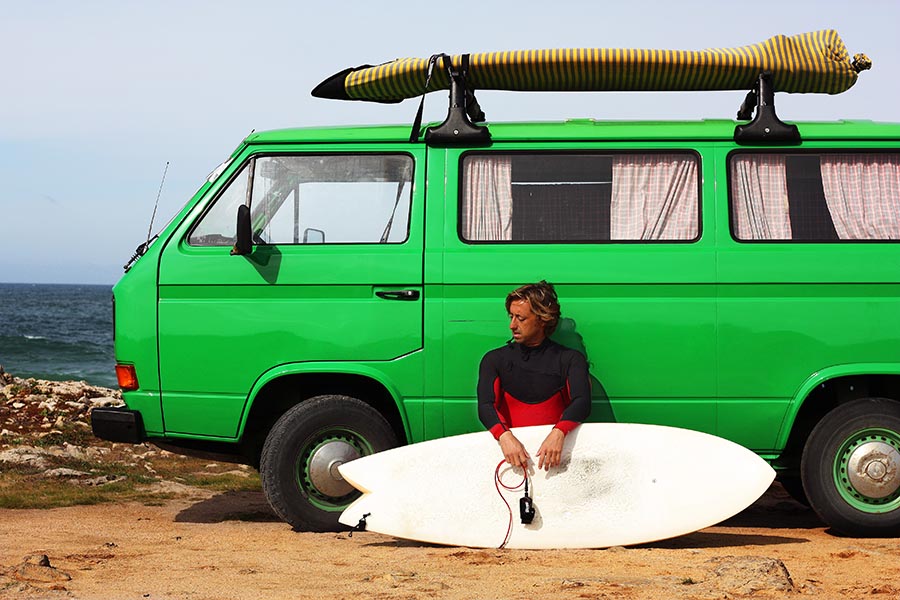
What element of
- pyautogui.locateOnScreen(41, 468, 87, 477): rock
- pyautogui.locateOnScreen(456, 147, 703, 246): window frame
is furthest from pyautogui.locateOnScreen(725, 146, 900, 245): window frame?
pyautogui.locateOnScreen(41, 468, 87, 477): rock

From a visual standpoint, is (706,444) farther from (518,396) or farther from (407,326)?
(407,326)

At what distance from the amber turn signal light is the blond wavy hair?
2.35 metres

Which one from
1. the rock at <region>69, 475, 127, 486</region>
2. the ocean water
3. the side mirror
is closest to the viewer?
the side mirror

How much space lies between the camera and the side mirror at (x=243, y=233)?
21.9ft

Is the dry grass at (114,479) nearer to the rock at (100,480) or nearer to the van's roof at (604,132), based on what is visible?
the rock at (100,480)

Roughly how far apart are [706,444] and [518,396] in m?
1.14

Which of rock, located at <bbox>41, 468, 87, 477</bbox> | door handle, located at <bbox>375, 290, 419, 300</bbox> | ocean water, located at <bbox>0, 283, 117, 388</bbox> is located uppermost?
door handle, located at <bbox>375, 290, 419, 300</bbox>

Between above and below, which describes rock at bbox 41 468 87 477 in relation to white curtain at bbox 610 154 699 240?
below

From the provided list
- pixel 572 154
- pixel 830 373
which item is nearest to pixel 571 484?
pixel 830 373

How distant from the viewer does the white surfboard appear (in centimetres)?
657

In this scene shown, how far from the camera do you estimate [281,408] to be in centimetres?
715

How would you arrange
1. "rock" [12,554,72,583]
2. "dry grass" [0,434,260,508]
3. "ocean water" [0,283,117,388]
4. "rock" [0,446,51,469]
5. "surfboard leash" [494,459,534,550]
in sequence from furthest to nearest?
"ocean water" [0,283,117,388], "rock" [0,446,51,469], "dry grass" [0,434,260,508], "surfboard leash" [494,459,534,550], "rock" [12,554,72,583]

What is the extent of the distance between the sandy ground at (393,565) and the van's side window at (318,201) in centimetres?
184

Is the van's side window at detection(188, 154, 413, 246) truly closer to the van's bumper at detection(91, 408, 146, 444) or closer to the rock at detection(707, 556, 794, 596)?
the van's bumper at detection(91, 408, 146, 444)
